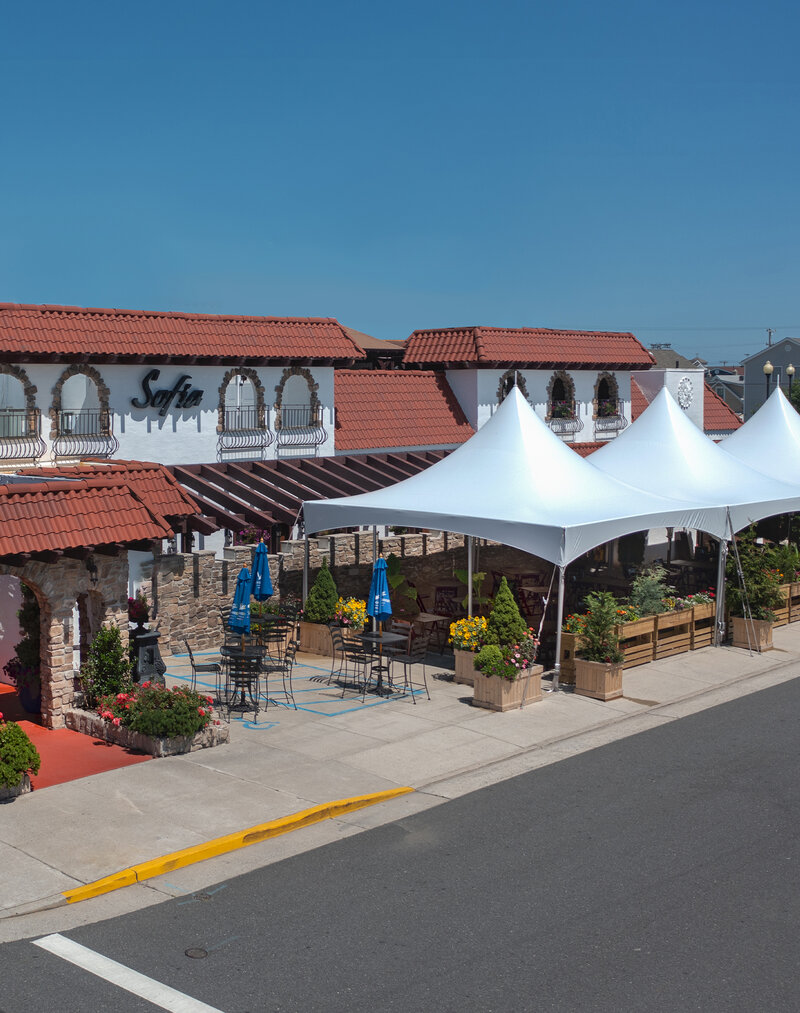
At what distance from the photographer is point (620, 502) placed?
18797 mm

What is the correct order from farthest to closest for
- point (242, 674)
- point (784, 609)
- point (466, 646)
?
1. point (784, 609)
2. point (466, 646)
3. point (242, 674)

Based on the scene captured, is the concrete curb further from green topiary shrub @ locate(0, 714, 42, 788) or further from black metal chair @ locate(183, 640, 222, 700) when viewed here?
black metal chair @ locate(183, 640, 222, 700)

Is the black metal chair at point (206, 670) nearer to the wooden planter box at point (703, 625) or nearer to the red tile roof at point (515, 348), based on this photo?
the wooden planter box at point (703, 625)

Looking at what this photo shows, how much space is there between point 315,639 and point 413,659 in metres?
3.72

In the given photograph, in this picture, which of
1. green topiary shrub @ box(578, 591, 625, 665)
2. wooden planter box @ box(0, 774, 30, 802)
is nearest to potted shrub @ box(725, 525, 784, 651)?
green topiary shrub @ box(578, 591, 625, 665)

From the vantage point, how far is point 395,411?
32469 mm

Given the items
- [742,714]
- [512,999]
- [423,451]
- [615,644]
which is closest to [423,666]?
[615,644]

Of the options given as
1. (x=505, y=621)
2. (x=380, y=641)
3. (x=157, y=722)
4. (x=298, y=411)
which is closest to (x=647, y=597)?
(x=505, y=621)

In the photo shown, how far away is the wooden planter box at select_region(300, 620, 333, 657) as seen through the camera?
63.8 feet

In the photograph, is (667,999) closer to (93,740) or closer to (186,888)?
(186,888)

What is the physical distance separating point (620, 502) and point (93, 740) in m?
9.60

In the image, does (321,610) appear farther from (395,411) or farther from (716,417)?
(716,417)

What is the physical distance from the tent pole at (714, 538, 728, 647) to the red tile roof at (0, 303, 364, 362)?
12407 millimetres

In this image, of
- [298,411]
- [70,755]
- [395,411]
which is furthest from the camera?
[395,411]
